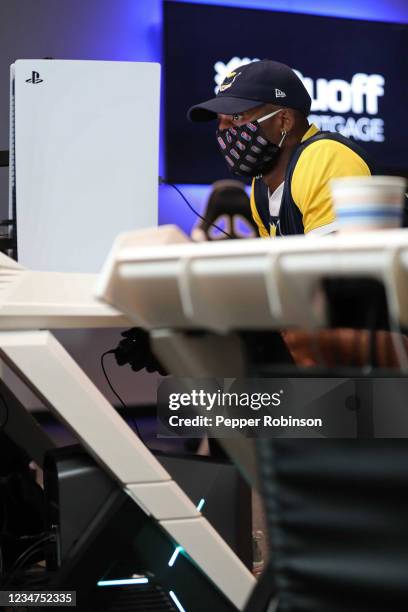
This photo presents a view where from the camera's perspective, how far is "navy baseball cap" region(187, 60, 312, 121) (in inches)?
90.1

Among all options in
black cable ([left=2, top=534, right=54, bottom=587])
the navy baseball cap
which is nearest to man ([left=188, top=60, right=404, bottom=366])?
the navy baseball cap

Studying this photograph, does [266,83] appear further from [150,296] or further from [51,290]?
[150,296]

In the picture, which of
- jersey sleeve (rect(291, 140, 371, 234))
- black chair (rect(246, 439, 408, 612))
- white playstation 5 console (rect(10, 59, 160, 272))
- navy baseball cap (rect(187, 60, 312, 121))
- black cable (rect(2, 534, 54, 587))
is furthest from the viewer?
navy baseball cap (rect(187, 60, 312, 121))

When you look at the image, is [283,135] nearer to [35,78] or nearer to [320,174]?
[320,174]

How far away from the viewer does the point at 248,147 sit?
2.31 metres

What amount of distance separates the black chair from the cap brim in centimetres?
173

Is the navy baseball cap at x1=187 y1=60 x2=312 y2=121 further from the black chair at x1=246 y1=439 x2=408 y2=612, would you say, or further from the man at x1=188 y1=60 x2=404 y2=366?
the black chair at x1=246 y1=439 x2=408 y2=612

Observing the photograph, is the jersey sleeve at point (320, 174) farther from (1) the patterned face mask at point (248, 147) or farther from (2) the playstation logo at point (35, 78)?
(2) the playstation logo at point (35, 78)

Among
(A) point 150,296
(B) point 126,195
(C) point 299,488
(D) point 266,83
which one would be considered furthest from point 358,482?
(D) point 266,83

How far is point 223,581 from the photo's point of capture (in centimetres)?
151

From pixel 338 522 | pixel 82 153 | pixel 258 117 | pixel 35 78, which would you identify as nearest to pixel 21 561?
pixel 82 153

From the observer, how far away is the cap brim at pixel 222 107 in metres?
2.23

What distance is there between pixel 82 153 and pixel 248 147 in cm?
42

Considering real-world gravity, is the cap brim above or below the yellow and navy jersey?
above
